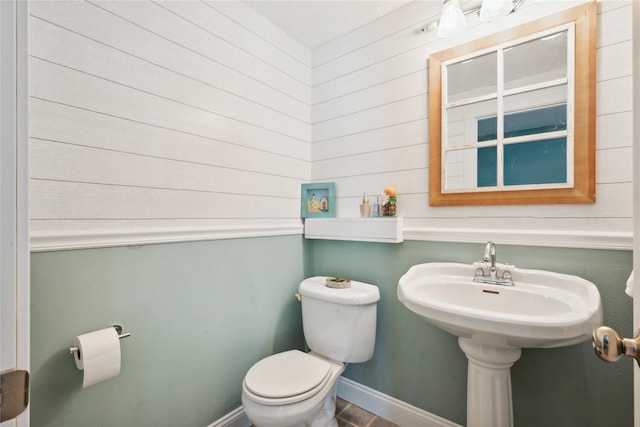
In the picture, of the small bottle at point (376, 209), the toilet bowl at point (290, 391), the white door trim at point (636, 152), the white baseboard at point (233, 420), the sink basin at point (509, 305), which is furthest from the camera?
the small bottle at point (376, 209)

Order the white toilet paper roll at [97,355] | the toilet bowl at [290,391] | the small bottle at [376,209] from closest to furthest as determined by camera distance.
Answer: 1. the white toilet paper roll at [97,355]
2. the toilet bowl at [290,391]
3. the small bottle at [376,209]

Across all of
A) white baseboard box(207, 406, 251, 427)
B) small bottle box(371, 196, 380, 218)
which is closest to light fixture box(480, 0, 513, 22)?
small bottle box(371, 196, 380, 218)

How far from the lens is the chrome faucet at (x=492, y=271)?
1.19 meters

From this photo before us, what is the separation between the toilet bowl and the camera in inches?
44.6

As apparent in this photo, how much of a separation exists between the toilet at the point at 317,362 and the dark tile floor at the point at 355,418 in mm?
155

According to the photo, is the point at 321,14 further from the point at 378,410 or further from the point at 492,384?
the point at 378,410

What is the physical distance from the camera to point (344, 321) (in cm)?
146

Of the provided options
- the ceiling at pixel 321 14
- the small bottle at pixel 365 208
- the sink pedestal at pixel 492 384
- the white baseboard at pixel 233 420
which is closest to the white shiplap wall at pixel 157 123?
Result: the ceiling at pixel 321 14

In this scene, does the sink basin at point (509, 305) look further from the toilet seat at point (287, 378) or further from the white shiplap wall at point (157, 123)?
the white shiplap wall at point (157, 123)

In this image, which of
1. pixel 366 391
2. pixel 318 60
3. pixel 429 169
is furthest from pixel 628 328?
pixel 318 60

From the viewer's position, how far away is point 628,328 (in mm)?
1044

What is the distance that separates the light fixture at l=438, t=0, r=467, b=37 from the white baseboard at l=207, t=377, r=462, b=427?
74.3 inches

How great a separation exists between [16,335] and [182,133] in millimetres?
1049

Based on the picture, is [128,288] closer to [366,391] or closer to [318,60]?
[366,391]
